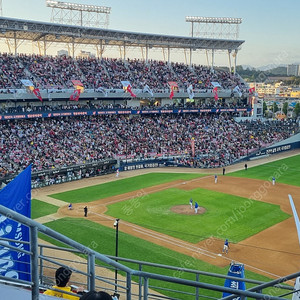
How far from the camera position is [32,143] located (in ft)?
149

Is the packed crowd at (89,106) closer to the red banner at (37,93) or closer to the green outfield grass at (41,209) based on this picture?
the red banner at (37,93)

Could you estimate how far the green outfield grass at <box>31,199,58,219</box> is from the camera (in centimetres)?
3056

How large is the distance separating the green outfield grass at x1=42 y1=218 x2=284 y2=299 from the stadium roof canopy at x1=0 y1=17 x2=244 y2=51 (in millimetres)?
34550

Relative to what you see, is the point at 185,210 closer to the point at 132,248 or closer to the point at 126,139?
the point at 132,248

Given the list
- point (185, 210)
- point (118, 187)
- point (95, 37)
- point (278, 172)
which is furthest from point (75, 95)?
point (278, 172)

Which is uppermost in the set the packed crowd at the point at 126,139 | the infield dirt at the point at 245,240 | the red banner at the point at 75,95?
the red banner at the point at 75,95

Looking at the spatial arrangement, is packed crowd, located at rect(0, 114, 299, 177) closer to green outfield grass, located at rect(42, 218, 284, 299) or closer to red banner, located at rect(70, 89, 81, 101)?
red banner, located at rect(70, 89, 81, 101)

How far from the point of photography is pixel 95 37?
196 feet

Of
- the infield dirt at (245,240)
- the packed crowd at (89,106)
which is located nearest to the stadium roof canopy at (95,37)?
the packed crowd at (89,106)

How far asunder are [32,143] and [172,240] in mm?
26794

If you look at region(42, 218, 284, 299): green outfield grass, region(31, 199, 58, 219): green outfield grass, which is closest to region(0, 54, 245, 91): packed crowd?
region(31, 199, 58, 219): green outfield grass

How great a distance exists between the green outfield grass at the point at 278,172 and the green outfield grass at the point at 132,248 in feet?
77.5

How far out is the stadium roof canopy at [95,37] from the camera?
52.4 meters

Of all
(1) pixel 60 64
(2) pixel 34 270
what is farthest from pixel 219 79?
(2) pixel 34 270
